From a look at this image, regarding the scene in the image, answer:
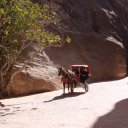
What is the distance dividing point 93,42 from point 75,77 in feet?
50.4

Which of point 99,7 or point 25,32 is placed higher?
point 99,7

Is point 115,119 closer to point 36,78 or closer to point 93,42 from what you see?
point 36,78

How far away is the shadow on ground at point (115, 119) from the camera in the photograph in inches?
442

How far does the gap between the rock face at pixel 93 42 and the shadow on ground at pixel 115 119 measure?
40.6 feet

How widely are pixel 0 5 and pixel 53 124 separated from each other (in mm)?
8342

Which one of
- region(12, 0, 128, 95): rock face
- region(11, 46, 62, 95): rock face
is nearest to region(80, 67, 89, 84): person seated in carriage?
region(11, 46, 62, 95): rock face

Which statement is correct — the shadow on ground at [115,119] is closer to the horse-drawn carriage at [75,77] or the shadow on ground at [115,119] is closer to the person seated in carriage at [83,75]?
the horse-drawn carriage at [75,77]

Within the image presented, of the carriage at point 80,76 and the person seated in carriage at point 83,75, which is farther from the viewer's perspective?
the person seated in carriage at point 83,75

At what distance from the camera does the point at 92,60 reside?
36406 mm

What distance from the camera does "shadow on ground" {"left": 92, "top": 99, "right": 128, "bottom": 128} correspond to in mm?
11228

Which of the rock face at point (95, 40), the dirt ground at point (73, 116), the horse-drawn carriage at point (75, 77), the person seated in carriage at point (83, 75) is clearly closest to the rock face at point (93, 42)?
the rock face at point (95, 40)

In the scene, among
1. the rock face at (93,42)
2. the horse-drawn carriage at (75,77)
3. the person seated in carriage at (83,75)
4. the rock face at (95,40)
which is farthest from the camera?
the rock face at (95,40)

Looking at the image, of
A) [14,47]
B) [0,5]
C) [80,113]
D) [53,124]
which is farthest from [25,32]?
[53,124]

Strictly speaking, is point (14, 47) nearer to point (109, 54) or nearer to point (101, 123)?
point (101, 123)
